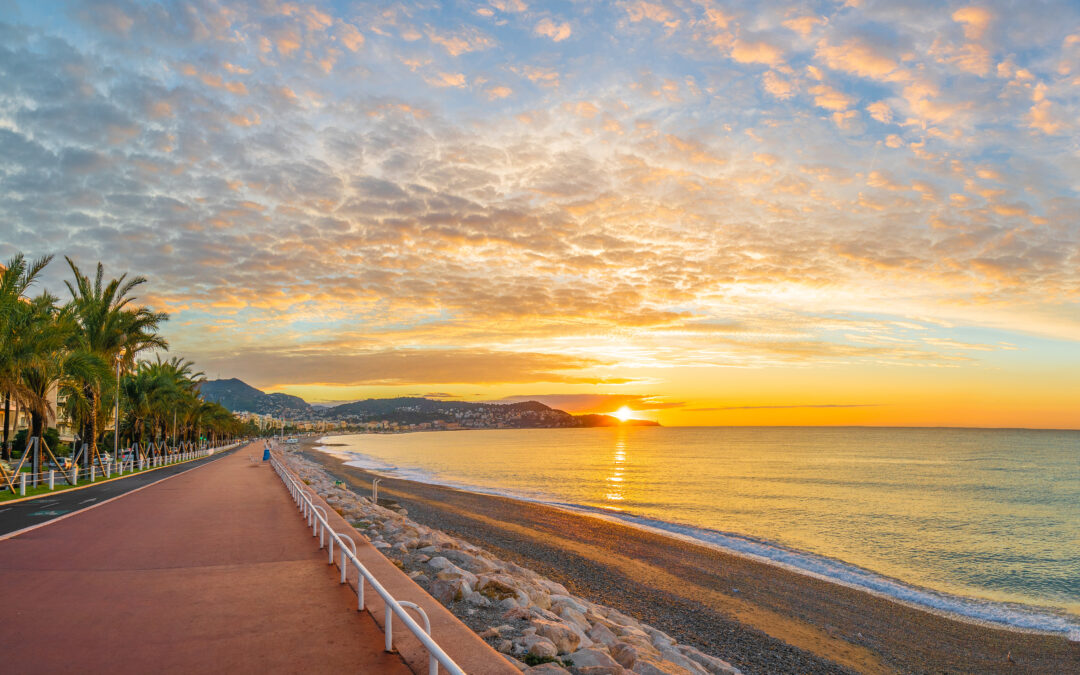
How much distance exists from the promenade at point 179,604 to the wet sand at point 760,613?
326 inches

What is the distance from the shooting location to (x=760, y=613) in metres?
15.0

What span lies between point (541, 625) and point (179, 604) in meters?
4.66

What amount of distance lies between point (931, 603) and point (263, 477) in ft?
88.6

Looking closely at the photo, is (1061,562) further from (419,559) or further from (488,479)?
(488,479)

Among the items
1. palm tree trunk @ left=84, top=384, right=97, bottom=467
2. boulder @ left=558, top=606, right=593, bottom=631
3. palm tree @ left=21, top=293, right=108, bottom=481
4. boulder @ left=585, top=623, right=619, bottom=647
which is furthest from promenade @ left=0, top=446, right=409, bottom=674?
palm tree trunk @ left=84, top=384, right=97, bottom=467

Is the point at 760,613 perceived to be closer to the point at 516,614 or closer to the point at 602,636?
the point at 602,636

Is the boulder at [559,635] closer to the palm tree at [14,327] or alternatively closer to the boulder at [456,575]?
the boulder at [456,575]

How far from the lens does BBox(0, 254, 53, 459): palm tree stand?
19156 mm

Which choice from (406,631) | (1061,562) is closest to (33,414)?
(406,631)

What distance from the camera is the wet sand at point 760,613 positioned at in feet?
40.5

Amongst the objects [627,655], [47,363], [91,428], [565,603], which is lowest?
[565,603]

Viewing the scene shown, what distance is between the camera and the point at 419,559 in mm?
12875

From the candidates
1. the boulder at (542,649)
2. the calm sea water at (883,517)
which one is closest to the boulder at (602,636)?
the boulder at (542,649)

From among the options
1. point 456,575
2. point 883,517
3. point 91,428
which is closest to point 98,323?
point 91,428
